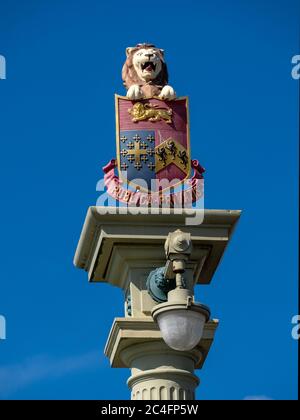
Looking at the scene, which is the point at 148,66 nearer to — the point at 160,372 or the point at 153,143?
the point at 153,143

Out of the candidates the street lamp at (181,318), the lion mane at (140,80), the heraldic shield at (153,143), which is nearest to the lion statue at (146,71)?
the lion mane at (140,80)

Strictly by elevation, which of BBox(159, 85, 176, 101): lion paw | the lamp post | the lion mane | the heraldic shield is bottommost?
the lamp post

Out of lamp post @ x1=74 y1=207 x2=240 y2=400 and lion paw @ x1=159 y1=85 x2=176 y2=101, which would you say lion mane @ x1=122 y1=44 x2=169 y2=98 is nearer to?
lion paw @ x1=159 y1=85 x2=176 y2=101

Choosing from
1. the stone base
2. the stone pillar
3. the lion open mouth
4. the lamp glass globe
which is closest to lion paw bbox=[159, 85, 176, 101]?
the lion open mouth

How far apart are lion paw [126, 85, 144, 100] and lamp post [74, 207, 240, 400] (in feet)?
5.84

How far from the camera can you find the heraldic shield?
593 inches

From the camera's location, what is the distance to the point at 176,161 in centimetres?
1517

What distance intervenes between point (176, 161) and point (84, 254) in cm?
140

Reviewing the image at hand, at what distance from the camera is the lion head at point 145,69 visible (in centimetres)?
1602

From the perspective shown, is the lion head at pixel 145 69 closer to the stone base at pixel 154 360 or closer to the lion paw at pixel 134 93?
the lion paw at pixel 134 93

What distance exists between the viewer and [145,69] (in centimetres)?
1603

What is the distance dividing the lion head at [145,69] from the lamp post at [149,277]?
7.43 feet

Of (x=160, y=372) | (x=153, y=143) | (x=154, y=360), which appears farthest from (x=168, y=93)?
(x=160, y=372)
